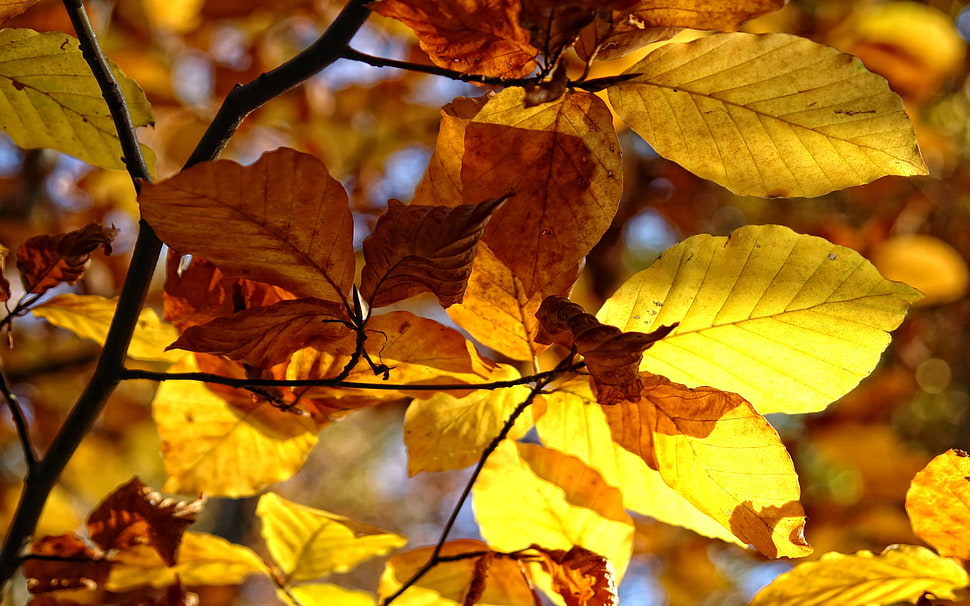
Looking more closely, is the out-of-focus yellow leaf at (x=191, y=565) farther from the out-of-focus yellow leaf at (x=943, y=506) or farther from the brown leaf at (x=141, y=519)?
the out-of-focus yellow leaf at (x=943, y=506)

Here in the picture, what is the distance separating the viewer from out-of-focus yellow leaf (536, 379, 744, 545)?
63 centimetres

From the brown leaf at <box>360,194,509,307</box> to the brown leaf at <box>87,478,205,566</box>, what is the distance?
1.16 feet

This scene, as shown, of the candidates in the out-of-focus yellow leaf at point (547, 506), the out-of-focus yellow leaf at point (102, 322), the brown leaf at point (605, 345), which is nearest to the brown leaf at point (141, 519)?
the out-of-focus yellow leaf at point (102, 322)

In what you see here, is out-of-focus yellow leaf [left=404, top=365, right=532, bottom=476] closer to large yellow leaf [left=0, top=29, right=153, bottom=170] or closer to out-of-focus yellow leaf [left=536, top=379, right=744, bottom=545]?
out-of-focus yellow leaf [left=536, top=379, right=744, bottom=545]

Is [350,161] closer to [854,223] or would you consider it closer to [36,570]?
[36,570]

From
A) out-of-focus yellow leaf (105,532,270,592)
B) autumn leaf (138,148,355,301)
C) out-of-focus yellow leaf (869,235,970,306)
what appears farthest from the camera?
out-of-focus yellow leaf (869,235,970,306)

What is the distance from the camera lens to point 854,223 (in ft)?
10.8

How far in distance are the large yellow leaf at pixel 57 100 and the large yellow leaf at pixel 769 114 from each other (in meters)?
→ 0.37

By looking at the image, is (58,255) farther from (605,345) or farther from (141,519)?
(605,345)

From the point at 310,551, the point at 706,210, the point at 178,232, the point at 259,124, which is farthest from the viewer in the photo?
the point at 706,210

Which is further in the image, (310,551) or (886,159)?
(310,551)

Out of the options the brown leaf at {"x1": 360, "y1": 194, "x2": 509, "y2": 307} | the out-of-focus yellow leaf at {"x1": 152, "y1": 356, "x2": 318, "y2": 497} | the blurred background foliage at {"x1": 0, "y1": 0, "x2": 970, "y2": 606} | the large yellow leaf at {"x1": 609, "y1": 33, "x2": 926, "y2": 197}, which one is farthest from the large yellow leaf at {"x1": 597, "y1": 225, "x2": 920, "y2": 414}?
the blurred background foliage at {"x1": 0, "y1": 0, "x2": 970, "y2": 606}

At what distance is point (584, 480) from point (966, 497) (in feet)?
1.02

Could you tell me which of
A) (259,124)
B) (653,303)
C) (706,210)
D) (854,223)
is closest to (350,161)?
(259,124)
